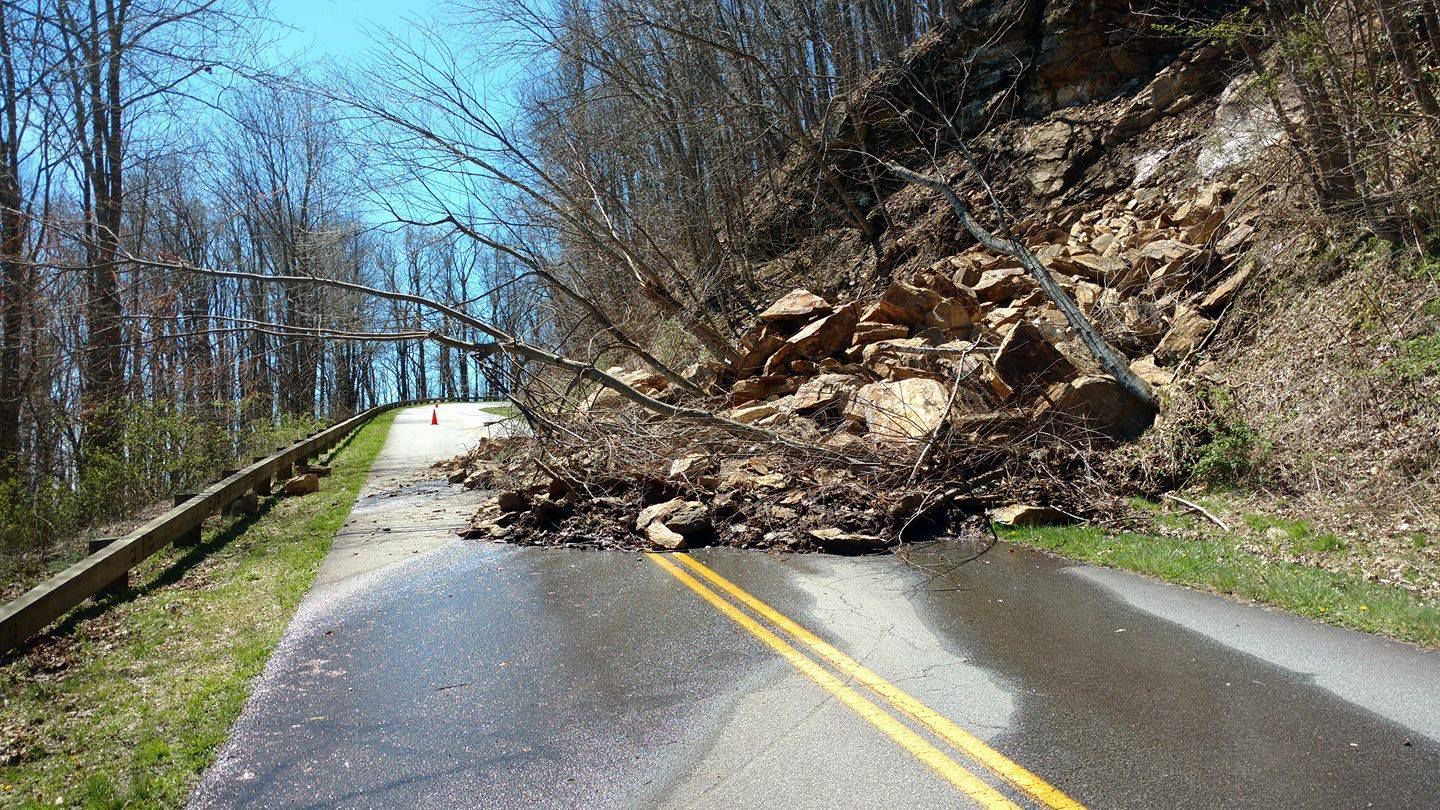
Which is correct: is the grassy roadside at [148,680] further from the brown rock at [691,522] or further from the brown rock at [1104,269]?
the brown rock at [1104,269]

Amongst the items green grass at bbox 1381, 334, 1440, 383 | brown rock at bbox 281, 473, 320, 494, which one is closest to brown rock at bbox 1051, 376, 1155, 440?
green grass at bbox 1381, 334, 1440, 383

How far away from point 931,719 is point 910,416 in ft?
19.6

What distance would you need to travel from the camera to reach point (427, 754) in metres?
4.25

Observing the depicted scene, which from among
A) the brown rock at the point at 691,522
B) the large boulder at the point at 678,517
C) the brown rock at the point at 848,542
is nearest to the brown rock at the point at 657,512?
the large boulder at the point at 678,517

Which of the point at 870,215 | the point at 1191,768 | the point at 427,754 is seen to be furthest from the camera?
the point at 870,215

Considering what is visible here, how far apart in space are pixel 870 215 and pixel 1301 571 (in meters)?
14.0

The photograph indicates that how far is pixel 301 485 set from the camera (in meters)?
14.5

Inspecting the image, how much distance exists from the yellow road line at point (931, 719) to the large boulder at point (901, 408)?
381cm

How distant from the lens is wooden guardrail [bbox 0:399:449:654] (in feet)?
19.0

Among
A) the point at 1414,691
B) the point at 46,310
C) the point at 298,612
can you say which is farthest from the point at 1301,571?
the point at 46,310

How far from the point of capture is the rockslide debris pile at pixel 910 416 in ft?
29.8

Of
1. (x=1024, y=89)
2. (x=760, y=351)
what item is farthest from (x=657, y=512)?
(x=1024, y=89)

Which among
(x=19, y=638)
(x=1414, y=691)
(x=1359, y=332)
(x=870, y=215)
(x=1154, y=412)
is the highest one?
(x=870, y=215)

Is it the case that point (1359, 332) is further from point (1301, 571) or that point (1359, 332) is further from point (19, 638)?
point (19, 638)
